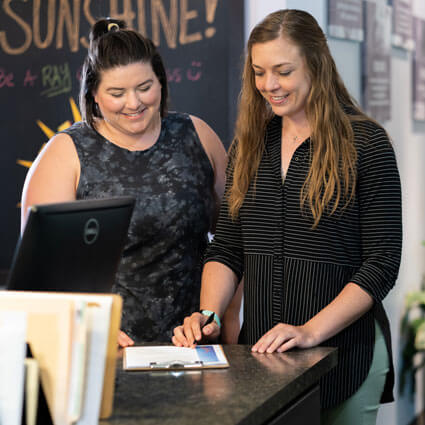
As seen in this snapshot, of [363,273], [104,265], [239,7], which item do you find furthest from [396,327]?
[104,265]

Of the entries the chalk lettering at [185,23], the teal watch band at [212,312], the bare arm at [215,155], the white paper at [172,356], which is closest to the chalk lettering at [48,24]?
the chalk lettering at [185,23]

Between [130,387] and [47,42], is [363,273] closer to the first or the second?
[130,387]

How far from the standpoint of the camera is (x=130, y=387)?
1.40m

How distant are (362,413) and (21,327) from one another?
1.01 meters

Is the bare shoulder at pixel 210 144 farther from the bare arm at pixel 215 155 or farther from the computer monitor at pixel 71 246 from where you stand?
the computer monitor at pixel 71 246

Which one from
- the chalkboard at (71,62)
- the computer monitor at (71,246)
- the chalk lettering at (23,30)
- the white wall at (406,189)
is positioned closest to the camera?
the computer monitor at (71,246)

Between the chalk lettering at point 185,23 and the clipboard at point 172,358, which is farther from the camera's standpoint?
the chalk lettering at point 185,23

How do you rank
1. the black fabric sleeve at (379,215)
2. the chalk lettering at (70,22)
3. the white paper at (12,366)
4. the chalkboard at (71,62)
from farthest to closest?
the chalk lettering at (70,22), the chalkboard at (71,62), the black fabric sleeve at (379,215), the white paper at (12,366)

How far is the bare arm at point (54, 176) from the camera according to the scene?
2.04 metres

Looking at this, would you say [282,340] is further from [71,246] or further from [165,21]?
[165,21]

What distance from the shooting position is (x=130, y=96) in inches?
79.4

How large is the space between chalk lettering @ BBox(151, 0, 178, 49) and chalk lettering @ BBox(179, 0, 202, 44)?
0.03m

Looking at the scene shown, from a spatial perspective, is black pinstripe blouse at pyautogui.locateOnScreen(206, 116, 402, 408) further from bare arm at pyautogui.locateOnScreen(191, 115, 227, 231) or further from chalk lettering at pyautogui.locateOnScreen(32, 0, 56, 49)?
chalk lettering at pyautogui.locateOnScreen(32, 0, 56, 49)

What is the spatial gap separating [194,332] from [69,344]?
2.03 feet
